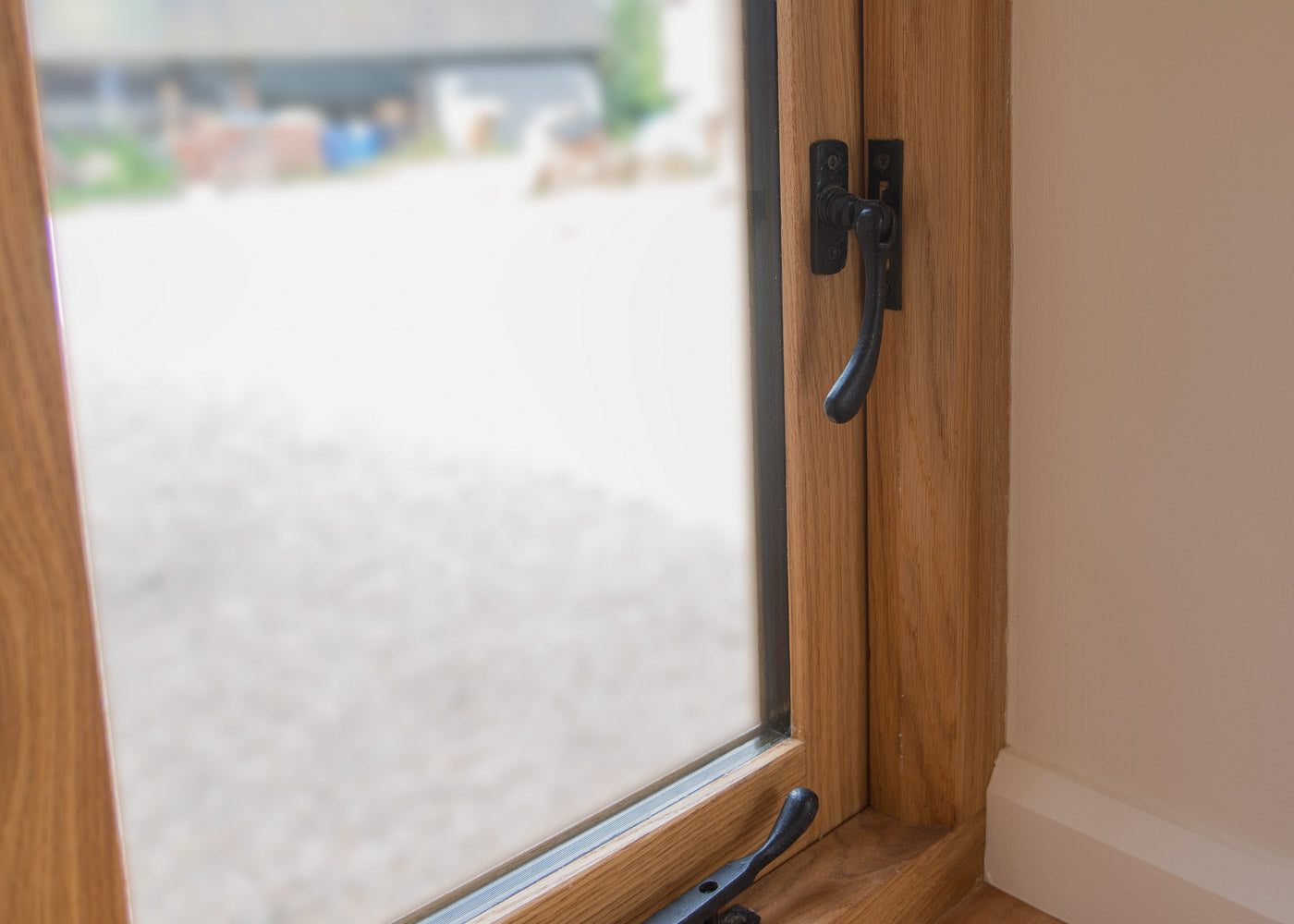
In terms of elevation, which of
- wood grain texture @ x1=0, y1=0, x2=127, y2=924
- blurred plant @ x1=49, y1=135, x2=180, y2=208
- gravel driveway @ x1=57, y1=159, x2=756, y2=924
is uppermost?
blurred plant @ x1=49, y1=135, x2=180, y2=208

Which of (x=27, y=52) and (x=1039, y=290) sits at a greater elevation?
(x=27, y=52)

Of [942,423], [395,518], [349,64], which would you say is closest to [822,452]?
[942,423]

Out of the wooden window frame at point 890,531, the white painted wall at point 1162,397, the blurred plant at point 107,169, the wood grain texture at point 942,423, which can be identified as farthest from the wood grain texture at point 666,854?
the blurred plant at point 107,169

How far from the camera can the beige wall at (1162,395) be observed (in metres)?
0.64

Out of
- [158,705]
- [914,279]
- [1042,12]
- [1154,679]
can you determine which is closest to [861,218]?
[914,279]

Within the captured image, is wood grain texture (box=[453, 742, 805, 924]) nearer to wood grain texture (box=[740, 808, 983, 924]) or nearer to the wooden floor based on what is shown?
wood grain texture (box=[740, 808, 983, 924])

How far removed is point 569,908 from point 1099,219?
0.52 meters

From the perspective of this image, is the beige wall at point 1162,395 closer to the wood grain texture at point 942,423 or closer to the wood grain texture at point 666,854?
the wood grain texture at point 942,423

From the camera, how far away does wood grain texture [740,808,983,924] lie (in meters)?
0.73

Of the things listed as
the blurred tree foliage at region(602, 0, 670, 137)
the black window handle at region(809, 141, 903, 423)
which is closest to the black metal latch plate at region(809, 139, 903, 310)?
the black window handle at region(809, 141, 903, 423)

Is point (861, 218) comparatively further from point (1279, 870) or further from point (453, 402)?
point (453, 402)

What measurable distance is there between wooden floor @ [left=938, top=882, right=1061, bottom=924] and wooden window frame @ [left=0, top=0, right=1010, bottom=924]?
0.01 m

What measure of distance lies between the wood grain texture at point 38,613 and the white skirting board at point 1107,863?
1.98 feet

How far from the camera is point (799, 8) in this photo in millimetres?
675
